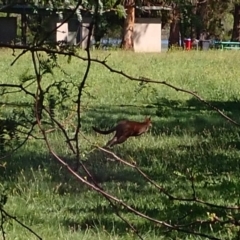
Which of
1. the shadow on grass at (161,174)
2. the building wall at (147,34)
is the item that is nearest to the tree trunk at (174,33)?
the building wall at (147,34)

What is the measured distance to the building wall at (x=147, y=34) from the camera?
38469 millimetres

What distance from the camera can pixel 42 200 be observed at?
6176 millimetres

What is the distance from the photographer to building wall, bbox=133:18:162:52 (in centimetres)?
3847

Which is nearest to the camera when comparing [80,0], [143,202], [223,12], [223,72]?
[80,0]

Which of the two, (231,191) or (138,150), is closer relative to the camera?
(231,191)

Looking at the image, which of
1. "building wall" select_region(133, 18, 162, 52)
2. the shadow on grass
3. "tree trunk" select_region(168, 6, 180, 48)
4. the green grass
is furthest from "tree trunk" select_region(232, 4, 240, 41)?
the shadow on grass

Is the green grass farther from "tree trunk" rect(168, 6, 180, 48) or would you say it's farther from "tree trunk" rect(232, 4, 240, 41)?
"tree trunk" rect(232, 4, 240, 41)

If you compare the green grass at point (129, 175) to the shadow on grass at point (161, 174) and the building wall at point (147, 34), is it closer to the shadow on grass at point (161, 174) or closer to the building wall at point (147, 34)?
the shadow on grass at point (161, 174)

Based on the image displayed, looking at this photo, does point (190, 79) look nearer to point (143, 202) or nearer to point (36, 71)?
point (143, 202)

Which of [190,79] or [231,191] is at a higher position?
[231,191]

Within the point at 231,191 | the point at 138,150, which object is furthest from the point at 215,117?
the point at 231,191

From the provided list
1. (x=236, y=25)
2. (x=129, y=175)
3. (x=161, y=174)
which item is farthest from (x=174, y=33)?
(x=129, y=175)

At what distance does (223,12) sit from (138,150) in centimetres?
4353

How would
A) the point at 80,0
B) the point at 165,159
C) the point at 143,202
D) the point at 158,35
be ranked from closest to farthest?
the point at 80,0 → the point at 143,202 → the point at 165,159 → the point at 158,35
